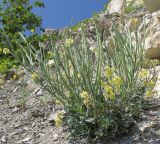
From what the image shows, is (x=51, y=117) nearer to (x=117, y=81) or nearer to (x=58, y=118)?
(x=58, y=118)

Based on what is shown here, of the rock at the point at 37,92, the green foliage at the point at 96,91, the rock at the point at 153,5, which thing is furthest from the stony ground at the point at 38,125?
the rock at the point at 153,5

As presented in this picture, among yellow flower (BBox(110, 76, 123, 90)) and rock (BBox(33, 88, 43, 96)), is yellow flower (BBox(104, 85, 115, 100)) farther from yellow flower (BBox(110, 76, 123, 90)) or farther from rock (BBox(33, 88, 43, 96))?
rock (BBox(33, 88, 43, 96))

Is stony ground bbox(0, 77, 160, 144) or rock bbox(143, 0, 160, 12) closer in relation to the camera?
stony ground bbox(0, 77, 160, 144)

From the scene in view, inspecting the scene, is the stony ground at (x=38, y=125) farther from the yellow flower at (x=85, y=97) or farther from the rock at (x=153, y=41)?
the rock at (x=153, y=41)

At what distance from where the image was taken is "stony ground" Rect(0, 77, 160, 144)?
439 cm

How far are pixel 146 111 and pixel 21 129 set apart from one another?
1.52 m

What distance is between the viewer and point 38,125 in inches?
206

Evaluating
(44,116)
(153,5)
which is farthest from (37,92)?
(153,5)

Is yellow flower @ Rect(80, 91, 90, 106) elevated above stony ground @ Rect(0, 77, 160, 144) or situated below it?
above

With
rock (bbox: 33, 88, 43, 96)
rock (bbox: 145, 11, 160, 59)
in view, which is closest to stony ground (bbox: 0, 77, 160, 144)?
rock (bbox: 33, 88, 43, 96)

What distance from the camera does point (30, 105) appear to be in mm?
6094

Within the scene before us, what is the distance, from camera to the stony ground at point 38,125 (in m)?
4.39

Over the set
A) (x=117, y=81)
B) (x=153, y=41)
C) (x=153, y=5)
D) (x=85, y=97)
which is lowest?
(x=85, y=97)

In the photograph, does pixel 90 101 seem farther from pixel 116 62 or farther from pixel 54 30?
pixel 54 30
